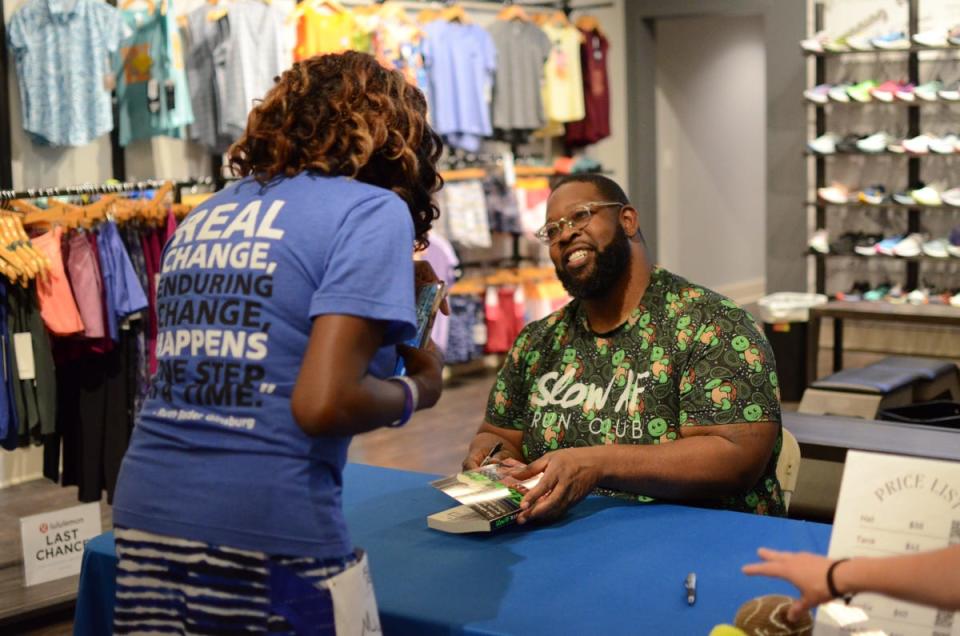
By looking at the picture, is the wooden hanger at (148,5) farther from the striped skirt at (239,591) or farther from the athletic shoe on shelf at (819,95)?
the striped skirt at (239,591)

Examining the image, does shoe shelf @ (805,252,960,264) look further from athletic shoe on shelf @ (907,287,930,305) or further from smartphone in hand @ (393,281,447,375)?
smartphone in hand @ (393,281,447,375)

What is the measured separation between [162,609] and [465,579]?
1.74 feet

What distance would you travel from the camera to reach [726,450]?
225cm

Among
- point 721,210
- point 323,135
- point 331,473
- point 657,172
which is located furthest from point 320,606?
point 721,210

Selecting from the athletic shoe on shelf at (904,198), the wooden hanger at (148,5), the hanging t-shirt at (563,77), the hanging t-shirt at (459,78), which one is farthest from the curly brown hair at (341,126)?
the hanging t-shirt at (563,77)

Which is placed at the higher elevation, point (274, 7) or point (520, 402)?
point (274, 7)

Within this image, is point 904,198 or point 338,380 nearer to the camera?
point 338,380

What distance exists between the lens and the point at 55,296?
3.95m

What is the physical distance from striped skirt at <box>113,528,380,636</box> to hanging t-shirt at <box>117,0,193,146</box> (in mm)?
4684

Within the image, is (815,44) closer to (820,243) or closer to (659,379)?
(820,243)

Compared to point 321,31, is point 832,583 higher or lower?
lower

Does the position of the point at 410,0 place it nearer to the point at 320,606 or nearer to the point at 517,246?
the point at 517,246

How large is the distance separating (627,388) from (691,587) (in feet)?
2.36

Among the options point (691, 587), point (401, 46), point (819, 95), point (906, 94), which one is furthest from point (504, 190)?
point (691, 587)
